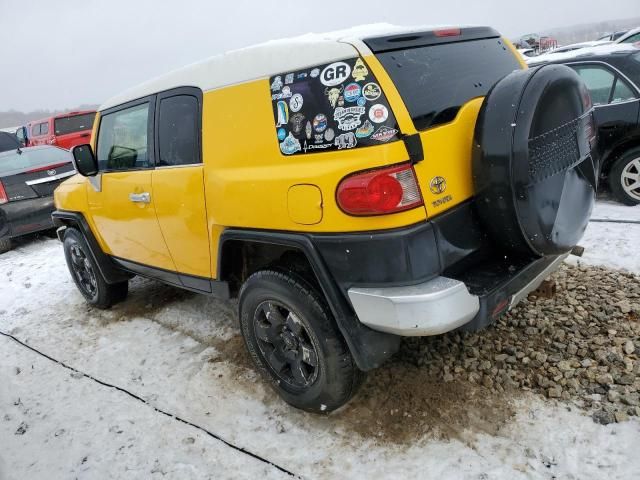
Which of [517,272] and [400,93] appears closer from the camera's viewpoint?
[400,93]

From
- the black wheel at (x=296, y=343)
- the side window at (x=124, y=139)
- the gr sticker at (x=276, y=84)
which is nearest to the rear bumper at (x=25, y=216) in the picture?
the side window at (x=124, y=139)

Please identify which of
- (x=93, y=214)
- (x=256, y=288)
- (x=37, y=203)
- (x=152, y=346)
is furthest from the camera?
(x=37, y=203)

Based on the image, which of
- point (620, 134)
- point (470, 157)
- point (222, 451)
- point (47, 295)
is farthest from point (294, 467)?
point (620, 134)

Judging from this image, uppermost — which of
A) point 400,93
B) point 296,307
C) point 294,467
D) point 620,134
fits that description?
point 400,93

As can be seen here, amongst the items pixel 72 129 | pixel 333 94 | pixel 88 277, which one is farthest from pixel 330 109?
pixel 72 129

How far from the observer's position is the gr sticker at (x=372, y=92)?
6.55 ft

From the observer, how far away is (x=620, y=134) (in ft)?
16.5

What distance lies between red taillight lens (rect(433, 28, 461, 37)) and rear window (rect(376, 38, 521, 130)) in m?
0.05

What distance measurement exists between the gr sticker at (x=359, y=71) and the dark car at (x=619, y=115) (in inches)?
158

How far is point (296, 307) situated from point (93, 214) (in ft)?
8.07

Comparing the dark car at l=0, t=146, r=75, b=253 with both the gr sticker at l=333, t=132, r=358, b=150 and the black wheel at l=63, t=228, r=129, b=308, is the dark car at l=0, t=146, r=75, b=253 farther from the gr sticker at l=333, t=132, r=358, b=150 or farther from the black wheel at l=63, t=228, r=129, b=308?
the gr sticker at l=333, t=132, r=358, b=150

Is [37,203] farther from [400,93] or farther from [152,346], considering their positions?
[400,93]

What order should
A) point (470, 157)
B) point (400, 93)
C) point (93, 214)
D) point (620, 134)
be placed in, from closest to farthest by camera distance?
point (400, 93) → point (470, 157) → point (93, 214) → point (620, 134)

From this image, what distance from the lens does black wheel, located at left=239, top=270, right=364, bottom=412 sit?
2340mm
